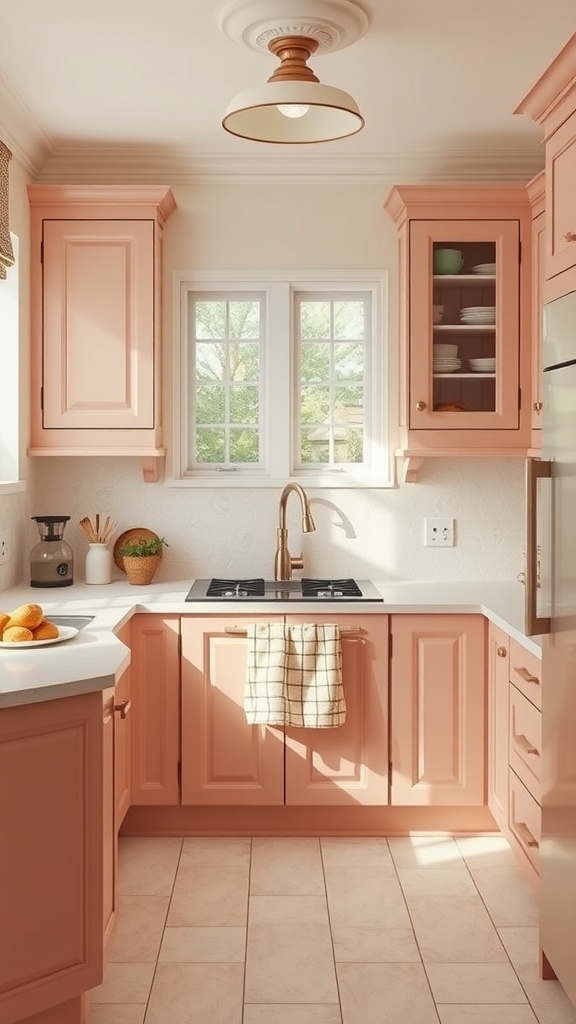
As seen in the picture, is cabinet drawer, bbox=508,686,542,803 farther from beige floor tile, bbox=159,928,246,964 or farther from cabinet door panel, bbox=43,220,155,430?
cabinet door panel, bbox=43,220,155,430

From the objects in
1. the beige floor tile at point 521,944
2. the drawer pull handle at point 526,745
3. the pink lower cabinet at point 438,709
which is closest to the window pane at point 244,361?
the pink lower cabinet at point 438,709

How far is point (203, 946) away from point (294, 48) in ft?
8.18

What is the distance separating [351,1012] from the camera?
8.43 feet

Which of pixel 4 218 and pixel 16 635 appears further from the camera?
pixel 4 218

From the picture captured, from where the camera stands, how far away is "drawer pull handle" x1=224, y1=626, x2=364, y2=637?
11.9ft

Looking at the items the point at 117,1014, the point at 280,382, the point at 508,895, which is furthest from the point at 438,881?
the point at 280,382

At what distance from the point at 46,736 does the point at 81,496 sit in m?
2.00

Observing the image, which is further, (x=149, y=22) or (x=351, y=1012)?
(x=149, y=22)

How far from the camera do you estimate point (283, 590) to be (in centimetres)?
393

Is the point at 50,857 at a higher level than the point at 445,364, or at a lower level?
lower

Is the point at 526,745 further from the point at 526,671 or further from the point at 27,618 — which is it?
the point at 27,618

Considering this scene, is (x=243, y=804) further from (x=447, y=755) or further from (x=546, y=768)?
(x=546, y=768)

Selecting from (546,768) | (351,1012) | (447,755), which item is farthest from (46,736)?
(447,755)

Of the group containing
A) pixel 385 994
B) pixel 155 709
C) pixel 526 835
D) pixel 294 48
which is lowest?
pixel 385 994
